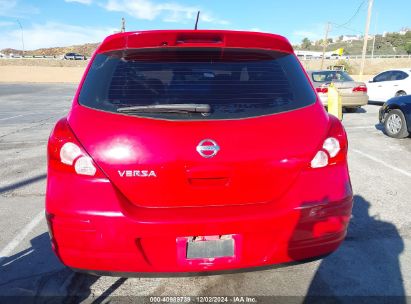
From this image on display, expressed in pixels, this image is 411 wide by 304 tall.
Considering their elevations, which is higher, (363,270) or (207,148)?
(207,148)

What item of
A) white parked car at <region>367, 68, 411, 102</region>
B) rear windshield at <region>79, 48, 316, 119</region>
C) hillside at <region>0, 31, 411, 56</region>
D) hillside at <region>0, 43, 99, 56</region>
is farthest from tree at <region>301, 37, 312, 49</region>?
rear windshield at <region>79, 48, 316, 119</region>

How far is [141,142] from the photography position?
1.99 metres

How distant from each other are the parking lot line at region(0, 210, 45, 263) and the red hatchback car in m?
1.40

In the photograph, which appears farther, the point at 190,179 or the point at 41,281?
the point at 41,281

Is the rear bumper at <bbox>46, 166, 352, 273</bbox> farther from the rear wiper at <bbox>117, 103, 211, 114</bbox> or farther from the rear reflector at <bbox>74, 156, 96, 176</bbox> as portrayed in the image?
the rear wiper at <bbox>117, 103, 211, 114</bbox>

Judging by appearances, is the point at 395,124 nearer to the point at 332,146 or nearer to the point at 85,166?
the point at 332,146

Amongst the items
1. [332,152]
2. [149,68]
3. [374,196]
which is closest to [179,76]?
[149,68]

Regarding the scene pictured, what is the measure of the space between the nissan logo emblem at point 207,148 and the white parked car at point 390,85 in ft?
45.1

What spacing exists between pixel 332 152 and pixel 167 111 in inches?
40.7

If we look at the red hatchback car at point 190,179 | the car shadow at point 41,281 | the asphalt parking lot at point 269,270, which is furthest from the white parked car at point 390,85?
the car shadow at point 41,281

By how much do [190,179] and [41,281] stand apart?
5.34 feet

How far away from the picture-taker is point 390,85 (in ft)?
46.2

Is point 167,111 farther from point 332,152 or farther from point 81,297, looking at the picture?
point 81,297

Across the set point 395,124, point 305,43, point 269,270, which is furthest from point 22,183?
point 305,43
